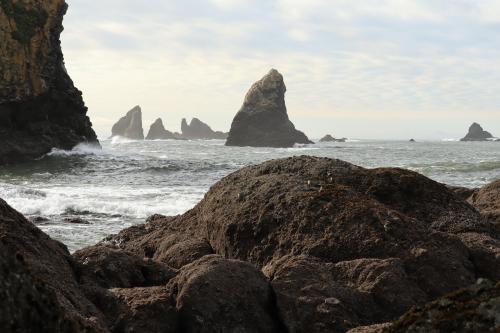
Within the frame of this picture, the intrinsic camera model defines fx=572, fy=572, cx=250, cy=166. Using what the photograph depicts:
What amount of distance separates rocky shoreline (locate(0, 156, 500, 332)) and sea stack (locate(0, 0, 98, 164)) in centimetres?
2964

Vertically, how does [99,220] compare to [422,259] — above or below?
below

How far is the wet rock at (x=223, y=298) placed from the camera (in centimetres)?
454

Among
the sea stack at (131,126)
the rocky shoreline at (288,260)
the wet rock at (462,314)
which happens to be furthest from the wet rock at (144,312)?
the sea stack at (131,126)

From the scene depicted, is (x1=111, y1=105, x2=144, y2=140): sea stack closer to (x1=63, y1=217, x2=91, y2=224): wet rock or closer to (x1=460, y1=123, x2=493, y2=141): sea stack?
(x1=460, y1=123, x2=493, y2=141): sea stack

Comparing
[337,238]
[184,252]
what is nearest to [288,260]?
[337,238]

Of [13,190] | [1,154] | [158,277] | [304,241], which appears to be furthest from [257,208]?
[1,154]

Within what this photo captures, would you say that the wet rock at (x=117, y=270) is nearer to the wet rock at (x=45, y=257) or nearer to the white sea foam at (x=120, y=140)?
the wet rock at (x=45, y=257)

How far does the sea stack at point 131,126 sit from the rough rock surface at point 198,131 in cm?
1788

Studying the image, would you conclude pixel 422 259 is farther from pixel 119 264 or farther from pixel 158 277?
pixel 119 264

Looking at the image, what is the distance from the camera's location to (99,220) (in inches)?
540

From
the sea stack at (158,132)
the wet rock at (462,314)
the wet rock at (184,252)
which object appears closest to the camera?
the wet rock at (462,314)

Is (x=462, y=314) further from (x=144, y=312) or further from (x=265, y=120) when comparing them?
(x=265, y=120)

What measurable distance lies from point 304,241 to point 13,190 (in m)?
14.3

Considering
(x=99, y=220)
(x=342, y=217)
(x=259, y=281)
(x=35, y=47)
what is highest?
(x=35, y=47)
